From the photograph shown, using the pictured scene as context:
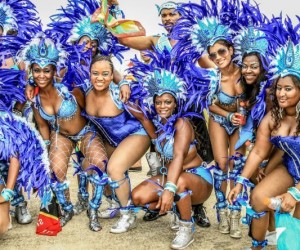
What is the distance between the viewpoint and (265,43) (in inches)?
150

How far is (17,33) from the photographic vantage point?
468cm

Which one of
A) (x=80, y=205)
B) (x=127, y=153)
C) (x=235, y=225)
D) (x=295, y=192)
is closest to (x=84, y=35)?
(x=127, y=153)

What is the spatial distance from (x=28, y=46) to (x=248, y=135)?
200cm

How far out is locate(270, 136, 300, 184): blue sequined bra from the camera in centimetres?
321

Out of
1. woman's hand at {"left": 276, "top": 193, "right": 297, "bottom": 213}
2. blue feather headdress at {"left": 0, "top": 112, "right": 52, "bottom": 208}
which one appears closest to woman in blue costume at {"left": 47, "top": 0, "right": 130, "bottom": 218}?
blue feather headdress at {"left": 0, "top": 112, "right": 52, "bottom": 208}

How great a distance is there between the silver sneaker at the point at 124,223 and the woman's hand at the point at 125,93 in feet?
3.15

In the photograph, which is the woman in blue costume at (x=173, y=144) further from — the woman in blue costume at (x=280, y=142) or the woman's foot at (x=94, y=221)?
the woman in blue costume at (x=280, y=142)

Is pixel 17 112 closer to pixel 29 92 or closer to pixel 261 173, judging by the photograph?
pixel 29 92

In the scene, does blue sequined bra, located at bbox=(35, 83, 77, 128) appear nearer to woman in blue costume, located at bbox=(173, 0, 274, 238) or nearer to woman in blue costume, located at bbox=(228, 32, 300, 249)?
woman in blue costume, located at bbox=(173, 0, 274, 238)

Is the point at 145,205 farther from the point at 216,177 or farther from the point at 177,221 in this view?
the point at 216,177

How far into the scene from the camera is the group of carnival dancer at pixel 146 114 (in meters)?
3.86

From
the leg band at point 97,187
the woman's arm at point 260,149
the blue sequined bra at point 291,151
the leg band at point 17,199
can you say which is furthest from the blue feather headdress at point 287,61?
the leg band at point 17,199

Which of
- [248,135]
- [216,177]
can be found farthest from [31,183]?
[248,135]

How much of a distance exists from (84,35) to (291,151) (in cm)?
245
